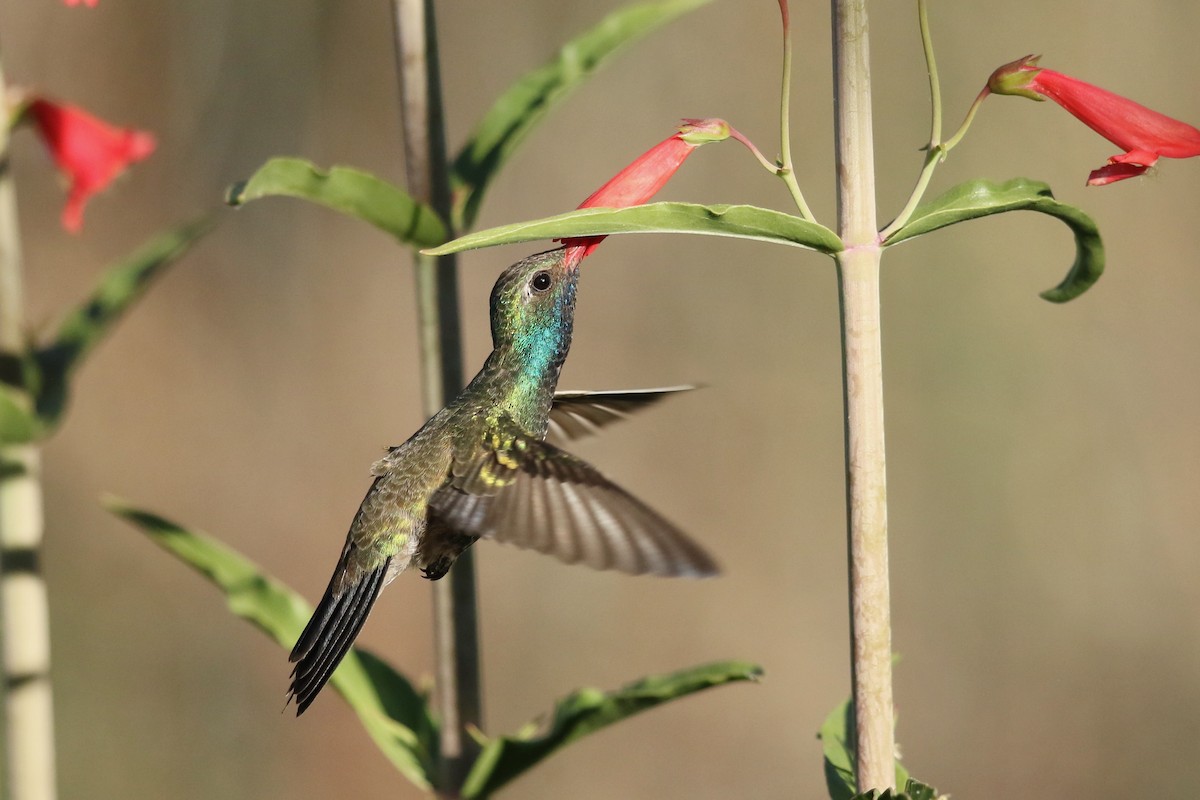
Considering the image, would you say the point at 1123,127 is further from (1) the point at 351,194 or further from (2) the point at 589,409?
(2) the point at 589,409

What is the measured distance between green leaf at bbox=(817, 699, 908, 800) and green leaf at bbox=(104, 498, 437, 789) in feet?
2.05

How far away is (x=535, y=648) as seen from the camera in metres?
4.38

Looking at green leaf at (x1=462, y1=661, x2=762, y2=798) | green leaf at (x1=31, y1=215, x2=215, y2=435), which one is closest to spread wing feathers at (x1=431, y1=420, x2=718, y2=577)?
green leaf at (x1=462, y1=661, x2=762, y2=798)

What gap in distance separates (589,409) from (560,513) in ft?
2.01

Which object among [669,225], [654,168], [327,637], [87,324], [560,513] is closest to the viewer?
[669,225]

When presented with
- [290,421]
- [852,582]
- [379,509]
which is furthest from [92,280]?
[852,582]

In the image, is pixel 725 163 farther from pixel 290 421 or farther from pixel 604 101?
pixel 290 421

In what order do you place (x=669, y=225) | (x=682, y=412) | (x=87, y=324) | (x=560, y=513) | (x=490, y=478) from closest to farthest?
(x=669, y=225) < (x=560, y=513) < (x=490, y=478) < (x=87, y=324) < (x=682, y=412)

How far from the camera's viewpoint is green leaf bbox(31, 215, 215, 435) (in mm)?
1792

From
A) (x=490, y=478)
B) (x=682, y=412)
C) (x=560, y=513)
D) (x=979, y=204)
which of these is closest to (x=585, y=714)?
(x=560, y=513)

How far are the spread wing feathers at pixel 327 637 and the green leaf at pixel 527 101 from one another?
0.55 m

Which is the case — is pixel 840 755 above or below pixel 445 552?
below

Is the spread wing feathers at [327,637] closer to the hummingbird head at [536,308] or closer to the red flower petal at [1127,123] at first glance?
the hummingbird head at [536,308]

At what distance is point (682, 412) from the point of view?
173 inches
